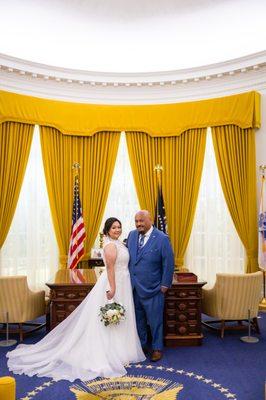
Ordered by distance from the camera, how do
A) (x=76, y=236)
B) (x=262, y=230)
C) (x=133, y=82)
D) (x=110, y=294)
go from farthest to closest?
(x=133, y=82) < (x=76, y=236) < (x=262, y=230) < (x=110, y=294)

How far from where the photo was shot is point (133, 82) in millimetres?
8461

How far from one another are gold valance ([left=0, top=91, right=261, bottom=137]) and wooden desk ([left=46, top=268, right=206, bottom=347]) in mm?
3812

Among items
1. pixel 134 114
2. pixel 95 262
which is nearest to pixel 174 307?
pixel 95 262

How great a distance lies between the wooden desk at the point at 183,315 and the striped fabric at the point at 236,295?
1.30 feet

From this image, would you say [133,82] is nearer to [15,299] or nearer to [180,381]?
[15,299]

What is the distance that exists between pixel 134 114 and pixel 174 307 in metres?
4.54

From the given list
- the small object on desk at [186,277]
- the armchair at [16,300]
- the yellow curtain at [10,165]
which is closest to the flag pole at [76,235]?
the yellow curtain at [10,165]

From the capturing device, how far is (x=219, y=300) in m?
5.64

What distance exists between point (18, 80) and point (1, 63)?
54 cm

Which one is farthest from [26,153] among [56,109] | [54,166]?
[56,109]

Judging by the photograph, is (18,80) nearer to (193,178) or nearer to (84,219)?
(84,219)

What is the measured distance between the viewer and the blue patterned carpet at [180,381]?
386 centimetres

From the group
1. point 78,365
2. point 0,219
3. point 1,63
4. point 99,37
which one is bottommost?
point 78,365

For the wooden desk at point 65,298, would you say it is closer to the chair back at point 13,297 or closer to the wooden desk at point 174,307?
the wooden desk at point 174,307
